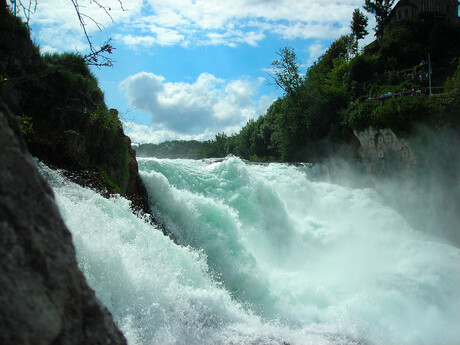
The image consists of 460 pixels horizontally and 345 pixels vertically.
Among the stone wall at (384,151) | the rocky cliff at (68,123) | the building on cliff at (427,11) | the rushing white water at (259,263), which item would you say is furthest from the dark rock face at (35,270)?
the building on cliff at (427,11)

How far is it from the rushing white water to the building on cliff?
2295 cm

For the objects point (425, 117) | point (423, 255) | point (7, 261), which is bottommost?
point (423, 255)

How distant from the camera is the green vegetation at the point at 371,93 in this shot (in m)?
16.0

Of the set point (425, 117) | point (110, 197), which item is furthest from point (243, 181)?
point (425, 117)

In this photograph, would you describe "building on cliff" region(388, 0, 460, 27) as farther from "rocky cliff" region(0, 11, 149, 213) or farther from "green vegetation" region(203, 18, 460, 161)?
"rocky cliff" region(0, 11, 149, 213)

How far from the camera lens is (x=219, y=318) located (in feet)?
17.2

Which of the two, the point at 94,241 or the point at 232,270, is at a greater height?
the point at 94,241

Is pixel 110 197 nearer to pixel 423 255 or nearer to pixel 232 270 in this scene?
pixel 232 270

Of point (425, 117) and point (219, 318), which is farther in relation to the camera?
point (425, 117)

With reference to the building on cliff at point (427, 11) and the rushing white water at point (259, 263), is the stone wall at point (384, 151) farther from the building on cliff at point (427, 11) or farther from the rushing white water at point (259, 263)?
the building on cliff at point (427, 11)

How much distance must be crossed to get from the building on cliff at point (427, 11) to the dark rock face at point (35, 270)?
35138mm

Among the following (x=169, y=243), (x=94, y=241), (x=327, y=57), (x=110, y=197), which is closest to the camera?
(x=94, y=241)

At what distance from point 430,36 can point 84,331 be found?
33.2m

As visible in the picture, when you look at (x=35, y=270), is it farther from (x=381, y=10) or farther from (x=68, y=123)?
(x=381, y=10)
